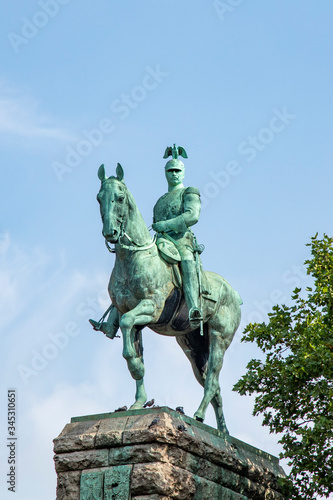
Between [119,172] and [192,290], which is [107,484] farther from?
[119,172]

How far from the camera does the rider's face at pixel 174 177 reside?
15837 mm

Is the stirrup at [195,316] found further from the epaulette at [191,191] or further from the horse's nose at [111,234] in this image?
the epaulette at [191,191]

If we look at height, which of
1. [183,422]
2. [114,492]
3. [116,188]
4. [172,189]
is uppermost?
[172,189]

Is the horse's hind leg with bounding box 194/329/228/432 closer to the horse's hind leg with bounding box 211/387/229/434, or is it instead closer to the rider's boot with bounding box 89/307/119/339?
the horse's hind leg with bounding box 211/387/229/434

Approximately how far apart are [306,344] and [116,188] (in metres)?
4.61

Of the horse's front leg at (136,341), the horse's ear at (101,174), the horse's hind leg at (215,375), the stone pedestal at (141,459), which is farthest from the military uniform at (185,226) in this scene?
the stone pedestal at (141,459)

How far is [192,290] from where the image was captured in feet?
47.6

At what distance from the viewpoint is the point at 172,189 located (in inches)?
624

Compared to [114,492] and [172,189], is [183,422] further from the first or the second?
[172,189]

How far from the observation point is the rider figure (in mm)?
14547

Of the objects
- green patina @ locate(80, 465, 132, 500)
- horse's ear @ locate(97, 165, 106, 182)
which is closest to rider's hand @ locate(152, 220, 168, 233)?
horse's ear @ locate(97, 165, 106, 182)

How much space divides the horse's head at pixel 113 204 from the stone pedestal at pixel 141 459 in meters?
2.71

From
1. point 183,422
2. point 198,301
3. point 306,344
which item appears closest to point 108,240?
point 198,301

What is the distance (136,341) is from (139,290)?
81cm
